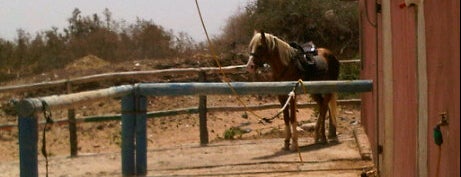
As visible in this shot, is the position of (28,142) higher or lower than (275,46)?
lower

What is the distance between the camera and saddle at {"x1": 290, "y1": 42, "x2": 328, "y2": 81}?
1093cm

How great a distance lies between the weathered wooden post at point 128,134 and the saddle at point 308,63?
11.4 feet

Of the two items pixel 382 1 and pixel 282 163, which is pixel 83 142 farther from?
pixel 382 1

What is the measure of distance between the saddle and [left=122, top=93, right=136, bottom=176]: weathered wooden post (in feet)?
11.4

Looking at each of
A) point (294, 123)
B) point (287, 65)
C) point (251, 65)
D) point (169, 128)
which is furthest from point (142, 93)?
point (169, 128)

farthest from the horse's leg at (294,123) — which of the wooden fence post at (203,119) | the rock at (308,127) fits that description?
the rock at (308,127)

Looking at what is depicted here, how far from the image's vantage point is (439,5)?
3.71 metres

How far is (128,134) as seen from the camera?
25.9 feet

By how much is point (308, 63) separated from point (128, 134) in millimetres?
3770

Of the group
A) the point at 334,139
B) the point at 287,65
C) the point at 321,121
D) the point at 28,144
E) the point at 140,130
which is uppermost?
the point at 287,65

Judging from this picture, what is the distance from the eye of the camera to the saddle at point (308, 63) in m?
10.9

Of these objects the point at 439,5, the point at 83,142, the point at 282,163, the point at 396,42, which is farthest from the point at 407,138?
the point at 83,142

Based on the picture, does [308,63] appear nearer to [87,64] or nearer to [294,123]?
[294,123]

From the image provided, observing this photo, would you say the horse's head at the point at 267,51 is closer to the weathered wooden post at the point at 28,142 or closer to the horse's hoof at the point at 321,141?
the horse's hoof at the point at 321,141
